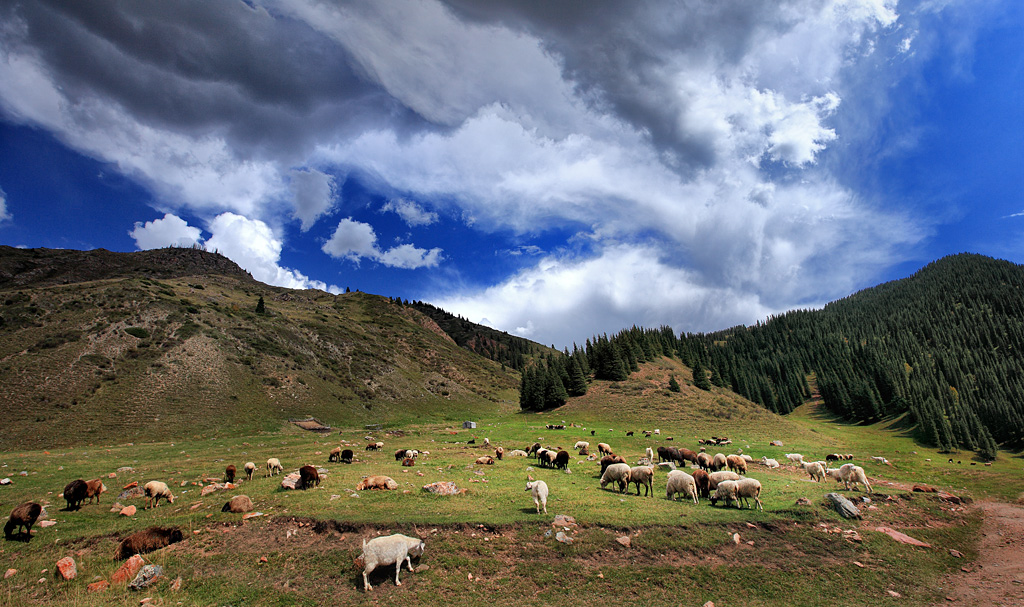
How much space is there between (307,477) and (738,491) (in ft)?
72.4

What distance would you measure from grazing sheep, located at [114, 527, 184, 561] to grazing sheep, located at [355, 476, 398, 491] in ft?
23.7

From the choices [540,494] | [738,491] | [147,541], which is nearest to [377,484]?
[147,541]

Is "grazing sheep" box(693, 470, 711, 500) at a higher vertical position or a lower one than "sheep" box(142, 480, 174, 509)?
higher

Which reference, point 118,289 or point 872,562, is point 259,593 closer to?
point 872,562

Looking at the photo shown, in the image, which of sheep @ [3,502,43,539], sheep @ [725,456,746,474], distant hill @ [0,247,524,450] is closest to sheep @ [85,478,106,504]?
sheep @ [3,502,43,539]

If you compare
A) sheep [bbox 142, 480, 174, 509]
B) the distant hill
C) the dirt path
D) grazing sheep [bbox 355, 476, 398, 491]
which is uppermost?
the distant hill

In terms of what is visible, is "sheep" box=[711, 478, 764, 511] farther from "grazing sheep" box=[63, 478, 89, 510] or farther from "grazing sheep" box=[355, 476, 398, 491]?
"grazing sheep" box=[63, 478, 89, 510]

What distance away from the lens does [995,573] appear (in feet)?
47.1

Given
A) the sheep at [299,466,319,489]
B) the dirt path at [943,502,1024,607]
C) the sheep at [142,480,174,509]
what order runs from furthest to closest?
the sheep at [299,466,319,489], the sheep at [142,480,174,509], the dirt path at [943,502,1024,607]

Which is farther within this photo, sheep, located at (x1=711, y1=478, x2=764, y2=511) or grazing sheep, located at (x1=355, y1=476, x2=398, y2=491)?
grazing sheep, located at (x1=355, y1=476, x2=398, y2=491)

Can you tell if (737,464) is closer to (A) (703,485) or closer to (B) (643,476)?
(A) (703,485)

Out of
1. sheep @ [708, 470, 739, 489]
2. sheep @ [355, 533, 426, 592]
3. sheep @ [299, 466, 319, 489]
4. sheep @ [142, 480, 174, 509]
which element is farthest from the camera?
sheep @ [708, 470, 739, 489]

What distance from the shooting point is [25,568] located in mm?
11297

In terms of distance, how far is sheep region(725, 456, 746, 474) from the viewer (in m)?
25.7
